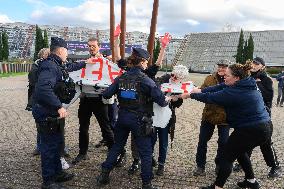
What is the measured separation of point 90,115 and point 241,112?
2.74 metres

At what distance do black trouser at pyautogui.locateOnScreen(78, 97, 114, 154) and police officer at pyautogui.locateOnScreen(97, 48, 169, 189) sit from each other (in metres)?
1.05

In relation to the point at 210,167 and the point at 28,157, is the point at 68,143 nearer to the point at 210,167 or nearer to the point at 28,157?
the point at 28,157

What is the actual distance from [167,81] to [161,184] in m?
1.65

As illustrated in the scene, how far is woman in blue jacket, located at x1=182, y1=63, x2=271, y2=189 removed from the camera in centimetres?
460

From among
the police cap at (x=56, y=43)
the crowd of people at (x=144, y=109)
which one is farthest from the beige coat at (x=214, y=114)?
the police cap at (x=56, y=43)

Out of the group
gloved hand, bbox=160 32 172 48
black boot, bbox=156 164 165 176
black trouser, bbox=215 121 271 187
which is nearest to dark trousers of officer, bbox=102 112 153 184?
black boot, bbox=156 164 165 176

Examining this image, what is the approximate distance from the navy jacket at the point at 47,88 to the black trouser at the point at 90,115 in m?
1.26

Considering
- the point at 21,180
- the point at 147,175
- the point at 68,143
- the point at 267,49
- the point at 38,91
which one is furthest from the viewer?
the point at 267,49

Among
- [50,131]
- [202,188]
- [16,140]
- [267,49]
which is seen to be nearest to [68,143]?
[16,140]

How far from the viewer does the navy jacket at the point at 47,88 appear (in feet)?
15.0

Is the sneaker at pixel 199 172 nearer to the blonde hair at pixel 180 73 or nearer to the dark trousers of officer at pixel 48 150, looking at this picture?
the blonde hair at pixel 180 73

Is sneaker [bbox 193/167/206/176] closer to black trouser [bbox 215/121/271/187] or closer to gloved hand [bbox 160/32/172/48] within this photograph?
black trouser [bbox 215/121/271/187]

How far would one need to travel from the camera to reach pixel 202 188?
17.0 ft

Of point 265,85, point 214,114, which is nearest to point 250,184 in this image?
point 214,114
